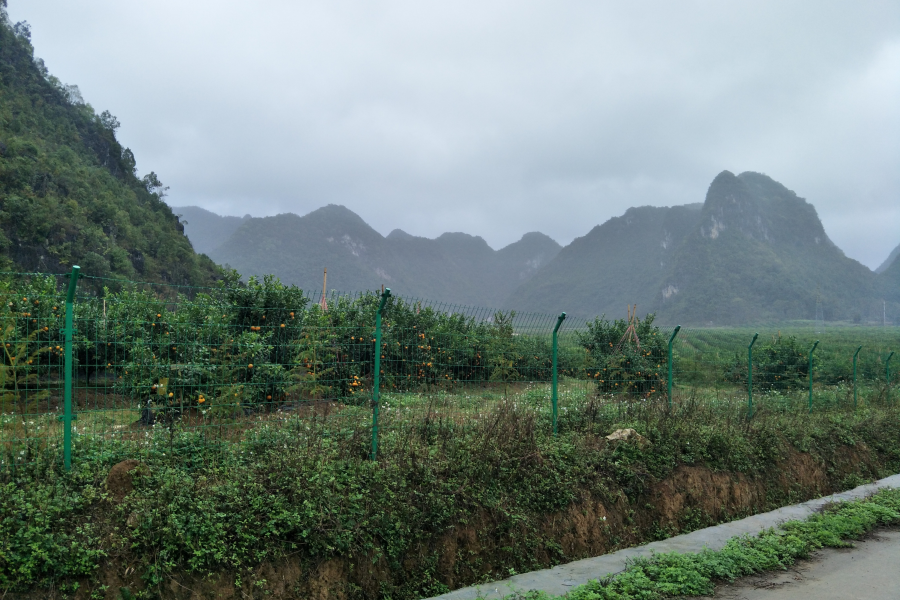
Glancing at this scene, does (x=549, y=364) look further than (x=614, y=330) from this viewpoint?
No

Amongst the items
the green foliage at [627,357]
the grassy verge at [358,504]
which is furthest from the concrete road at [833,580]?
the green foliage at [627,357]

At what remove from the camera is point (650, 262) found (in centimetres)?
17488

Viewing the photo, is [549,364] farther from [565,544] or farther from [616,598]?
[616,598]

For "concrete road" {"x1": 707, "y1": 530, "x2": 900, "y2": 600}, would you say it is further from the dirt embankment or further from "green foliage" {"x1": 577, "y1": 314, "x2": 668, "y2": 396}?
"green foliage" {"x1": 577, "y1": 314, "x2": 668, "y2": 396}

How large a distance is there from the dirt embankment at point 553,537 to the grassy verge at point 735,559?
910 mm

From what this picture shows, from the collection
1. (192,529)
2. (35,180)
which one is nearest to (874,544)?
(192,529)

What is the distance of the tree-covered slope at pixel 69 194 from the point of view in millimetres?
47438

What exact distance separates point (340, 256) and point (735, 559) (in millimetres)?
129832

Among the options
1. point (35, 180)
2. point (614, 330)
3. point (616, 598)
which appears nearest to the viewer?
point (616, 598)

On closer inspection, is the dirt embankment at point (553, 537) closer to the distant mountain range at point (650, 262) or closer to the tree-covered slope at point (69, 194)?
the tree-covered slope at point (69, 194)

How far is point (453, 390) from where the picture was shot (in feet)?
24.4

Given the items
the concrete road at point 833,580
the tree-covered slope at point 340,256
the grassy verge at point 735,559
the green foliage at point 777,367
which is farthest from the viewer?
the tree-covered slope at point 340,256

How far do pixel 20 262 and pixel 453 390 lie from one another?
5049 cm

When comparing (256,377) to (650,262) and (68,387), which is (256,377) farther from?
(650,262)
